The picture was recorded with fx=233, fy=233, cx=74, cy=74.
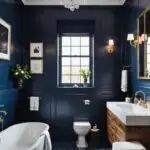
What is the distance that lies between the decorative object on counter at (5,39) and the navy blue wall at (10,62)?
4.2 inches

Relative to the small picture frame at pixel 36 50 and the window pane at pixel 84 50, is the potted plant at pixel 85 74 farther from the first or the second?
the small picture frame at pixel 36 50

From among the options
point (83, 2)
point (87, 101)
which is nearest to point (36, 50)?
point (83, 2)

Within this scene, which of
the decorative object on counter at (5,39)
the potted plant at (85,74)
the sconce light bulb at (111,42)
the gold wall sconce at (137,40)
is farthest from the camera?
the potted plant at (85,74)

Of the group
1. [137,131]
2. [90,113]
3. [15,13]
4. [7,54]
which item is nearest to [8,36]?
[7,54]

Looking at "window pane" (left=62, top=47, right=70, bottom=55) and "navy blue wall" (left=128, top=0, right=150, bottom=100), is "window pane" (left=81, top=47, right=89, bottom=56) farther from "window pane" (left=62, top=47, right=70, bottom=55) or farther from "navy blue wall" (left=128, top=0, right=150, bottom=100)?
"navy blue wall" (left=128, top=0, right=150, bottom=100)

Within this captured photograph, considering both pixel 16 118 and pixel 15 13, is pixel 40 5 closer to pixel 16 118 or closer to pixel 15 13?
pixel 15 13

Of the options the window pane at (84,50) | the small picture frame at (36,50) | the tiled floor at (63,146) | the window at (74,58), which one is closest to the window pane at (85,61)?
the window at (74,58)

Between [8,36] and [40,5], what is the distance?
1.29m

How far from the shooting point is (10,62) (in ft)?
14.4

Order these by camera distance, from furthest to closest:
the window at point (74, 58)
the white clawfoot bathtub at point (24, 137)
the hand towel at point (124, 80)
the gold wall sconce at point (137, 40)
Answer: the window at point (74, 58) < the hand towel at point (124, 80) < the gold wall sconce at point (137, 40) < the white clawfoot bathtub at point (24, 137)

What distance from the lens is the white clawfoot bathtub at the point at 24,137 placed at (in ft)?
11.4

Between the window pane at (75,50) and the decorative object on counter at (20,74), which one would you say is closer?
the decorative object on counter at (20,74)

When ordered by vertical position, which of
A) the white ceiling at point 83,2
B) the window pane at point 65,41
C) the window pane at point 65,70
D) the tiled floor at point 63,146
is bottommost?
the tiled floor at point 63,146

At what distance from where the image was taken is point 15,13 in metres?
4.64
